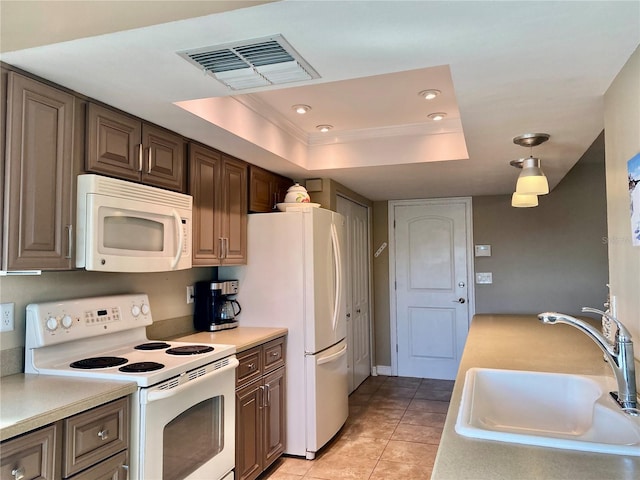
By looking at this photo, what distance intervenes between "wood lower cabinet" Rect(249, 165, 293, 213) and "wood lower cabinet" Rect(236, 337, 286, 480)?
40.1 inches

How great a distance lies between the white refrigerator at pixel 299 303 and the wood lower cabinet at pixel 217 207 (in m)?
0.17

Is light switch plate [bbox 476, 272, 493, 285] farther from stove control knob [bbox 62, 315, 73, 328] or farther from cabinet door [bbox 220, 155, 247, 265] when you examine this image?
stove control knob [bbox 62, 315, 73, 328]

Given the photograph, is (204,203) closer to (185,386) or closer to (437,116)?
(185,386)

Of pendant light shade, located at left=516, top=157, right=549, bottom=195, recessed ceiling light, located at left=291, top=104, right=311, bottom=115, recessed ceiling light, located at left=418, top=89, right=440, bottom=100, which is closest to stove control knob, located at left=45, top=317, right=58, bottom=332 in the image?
recessed ceiling light, located at left=291, top=104, right=311, bottom=115

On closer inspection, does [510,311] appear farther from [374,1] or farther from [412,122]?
[374,1]

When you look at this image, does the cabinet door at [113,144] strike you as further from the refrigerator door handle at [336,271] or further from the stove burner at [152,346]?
the refrigerator door handle at [336,271]

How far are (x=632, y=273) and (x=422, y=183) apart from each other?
2.71m

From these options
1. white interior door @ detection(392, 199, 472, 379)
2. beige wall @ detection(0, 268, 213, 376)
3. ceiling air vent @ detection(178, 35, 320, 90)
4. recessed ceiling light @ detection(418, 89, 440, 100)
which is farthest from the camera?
white interior door @ detection(392, 199, 472, 379)

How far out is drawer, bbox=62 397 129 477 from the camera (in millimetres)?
1550

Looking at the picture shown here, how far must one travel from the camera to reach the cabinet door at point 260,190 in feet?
11.0

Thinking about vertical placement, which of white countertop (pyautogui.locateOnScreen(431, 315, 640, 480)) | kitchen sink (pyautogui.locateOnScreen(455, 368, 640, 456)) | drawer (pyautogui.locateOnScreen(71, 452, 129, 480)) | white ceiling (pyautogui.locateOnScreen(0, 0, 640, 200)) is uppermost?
white ceiling (pyautogui.locateOnScreen(0, 0, 640, 200))

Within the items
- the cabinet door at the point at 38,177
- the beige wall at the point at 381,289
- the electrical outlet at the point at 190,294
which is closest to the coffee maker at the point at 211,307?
the electrical outlet at the point at 190,294

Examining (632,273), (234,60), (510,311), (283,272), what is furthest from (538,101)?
(510,311)

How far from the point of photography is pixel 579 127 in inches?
92.7
